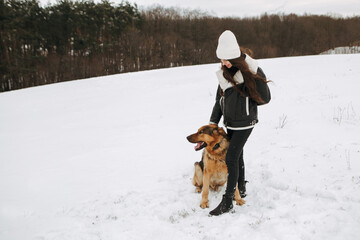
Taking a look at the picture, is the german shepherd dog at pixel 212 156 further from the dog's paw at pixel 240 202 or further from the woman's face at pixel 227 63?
the woman's face at pixel 227 63

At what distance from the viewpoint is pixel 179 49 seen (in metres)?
34.7

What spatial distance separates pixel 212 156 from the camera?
318 centimetres

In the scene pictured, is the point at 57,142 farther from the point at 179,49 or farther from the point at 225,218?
the point at 179,49

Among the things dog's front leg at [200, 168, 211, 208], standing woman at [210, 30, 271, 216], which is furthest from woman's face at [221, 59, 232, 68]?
dog's front leg at [200, 168, 211, 208]

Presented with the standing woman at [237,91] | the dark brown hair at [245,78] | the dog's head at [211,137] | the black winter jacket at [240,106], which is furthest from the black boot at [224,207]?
the dark brown hair at [245,78]

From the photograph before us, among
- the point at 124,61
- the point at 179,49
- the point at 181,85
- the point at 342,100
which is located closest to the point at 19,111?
the point at 181,85

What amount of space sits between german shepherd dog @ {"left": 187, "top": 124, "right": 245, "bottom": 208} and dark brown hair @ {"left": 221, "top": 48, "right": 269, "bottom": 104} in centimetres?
68

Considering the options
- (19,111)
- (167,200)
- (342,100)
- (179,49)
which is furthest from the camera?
(179,49)

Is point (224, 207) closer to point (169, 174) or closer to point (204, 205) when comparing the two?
point (204, 205)

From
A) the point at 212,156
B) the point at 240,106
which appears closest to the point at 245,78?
the point at 240,106

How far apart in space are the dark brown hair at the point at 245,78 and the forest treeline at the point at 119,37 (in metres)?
23.2

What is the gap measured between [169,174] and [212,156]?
1.43 m

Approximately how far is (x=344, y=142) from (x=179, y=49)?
3214cm

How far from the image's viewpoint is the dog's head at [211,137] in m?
Result: 3.08
